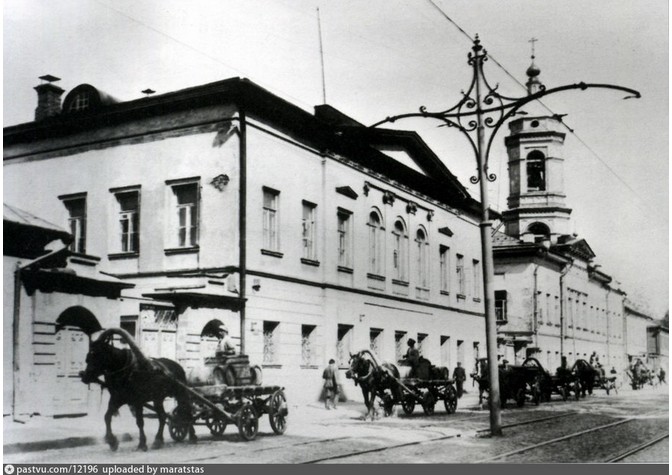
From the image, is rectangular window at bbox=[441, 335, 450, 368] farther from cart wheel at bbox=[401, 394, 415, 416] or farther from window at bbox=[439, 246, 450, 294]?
cart wheel at bbox=[401, 394, 415, 416]

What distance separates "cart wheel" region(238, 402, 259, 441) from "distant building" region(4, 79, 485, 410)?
278 cm

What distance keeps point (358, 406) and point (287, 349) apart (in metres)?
2.59

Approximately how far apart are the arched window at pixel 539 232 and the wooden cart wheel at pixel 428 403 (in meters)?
5.22

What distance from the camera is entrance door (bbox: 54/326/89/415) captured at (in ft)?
37.3

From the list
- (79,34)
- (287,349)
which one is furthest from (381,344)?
(79,34)

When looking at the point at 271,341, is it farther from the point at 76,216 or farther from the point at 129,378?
the point at 129,378

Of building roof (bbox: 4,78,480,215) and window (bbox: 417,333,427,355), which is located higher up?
building roof (bbox: 4,78,480,215)

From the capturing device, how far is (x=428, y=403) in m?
17.8

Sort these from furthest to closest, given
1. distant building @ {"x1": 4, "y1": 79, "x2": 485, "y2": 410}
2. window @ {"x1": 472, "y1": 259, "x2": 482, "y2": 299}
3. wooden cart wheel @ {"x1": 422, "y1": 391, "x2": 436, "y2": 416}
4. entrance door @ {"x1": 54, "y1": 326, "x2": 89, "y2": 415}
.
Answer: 1. window @ {"x1": 472, "y1": 259, "x2": 482, "y2": 299}
2. wooden cart wheel @ {"x1": 422, "y1": 391, "x2": 436, "y2": 416}
3. distant building @ {"x1": 4, "y1": 79, "x2": 485, "y2": 410}
4. entrance door @ {"x1": 54, "y1": 326, "x2": 89, "y2": 415}

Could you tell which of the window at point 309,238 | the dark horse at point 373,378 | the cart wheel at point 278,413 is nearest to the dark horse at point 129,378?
the cart wheel at point 278,413

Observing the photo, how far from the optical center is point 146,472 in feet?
31.2

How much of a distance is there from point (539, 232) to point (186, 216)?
A: 35.1 feet

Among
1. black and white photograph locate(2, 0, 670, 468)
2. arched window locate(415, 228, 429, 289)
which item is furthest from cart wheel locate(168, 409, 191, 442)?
arched window locate(415, 228, 429, 289)

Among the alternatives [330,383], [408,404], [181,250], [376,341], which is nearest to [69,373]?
[181,250]
